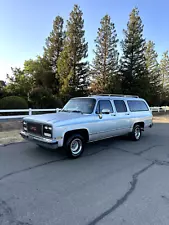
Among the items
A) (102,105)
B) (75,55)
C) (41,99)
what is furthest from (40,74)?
(102,105)

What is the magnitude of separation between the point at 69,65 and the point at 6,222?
26.6m

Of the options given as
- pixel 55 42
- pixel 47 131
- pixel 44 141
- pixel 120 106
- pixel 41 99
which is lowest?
pixel 44 141

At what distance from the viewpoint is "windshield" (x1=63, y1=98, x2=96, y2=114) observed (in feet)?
20.5

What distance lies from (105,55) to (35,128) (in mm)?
27148

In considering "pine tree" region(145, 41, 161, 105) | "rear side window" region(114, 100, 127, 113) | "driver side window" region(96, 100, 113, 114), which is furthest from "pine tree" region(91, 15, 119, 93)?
"driver side window" region(96, 100, 113, 114)

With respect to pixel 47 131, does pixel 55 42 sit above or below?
above

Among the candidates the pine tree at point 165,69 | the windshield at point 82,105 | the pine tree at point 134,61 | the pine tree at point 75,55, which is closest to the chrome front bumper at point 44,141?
the windshield at point 82,105

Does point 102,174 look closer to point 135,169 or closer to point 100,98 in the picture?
point 135,169

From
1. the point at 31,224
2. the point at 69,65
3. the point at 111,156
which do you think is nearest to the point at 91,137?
the point at 111,156

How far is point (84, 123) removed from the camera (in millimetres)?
5613

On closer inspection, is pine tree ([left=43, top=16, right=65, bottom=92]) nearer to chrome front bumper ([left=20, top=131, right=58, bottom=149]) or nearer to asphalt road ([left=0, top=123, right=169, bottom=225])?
chrome front bumper ([left=20, top=131, right=58, bottom=149])

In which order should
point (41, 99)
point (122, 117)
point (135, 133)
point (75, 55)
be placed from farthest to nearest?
point (75, 55)
point (41, 99)
point (135, 133)
point (122, 117)

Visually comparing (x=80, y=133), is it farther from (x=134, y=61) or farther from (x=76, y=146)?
(x=134, y=61)

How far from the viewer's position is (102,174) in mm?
4352
